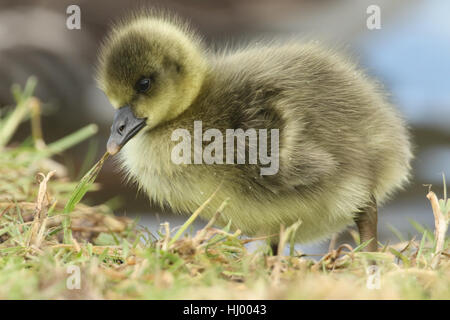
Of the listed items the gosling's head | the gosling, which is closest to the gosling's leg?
the gosling

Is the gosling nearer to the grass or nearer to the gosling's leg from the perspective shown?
the gosling's leg

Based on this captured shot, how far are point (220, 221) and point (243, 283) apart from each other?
0.36 m

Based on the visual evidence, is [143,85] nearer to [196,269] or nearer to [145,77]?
[145,77]

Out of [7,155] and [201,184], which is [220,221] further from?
[7,155]

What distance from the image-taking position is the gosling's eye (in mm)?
1567

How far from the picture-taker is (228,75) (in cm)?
159

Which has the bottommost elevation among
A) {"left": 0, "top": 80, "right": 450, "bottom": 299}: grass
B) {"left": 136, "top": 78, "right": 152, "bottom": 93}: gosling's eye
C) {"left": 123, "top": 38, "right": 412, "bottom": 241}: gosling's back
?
{"left": 0, "top": 80, "right": 450, "bottom": 299}: grass

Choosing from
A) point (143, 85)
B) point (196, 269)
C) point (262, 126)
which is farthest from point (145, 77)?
point (196, 269)

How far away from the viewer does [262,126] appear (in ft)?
4.77

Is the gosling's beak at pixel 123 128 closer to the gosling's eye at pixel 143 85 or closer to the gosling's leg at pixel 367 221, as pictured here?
the gosling's eye at pixel 143 85

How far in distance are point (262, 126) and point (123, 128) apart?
0.30 meters

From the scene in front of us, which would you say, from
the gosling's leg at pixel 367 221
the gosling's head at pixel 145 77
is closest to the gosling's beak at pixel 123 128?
the gosling's head at pixel 145 77

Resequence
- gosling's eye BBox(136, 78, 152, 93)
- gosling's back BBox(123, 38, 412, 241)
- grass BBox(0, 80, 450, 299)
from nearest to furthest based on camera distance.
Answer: grass BBox(0, 80, 450, 299) → gosling's back BBox(123, 38, 412, 241) → gosling's eye BBox(136, 78, 152, 93)
